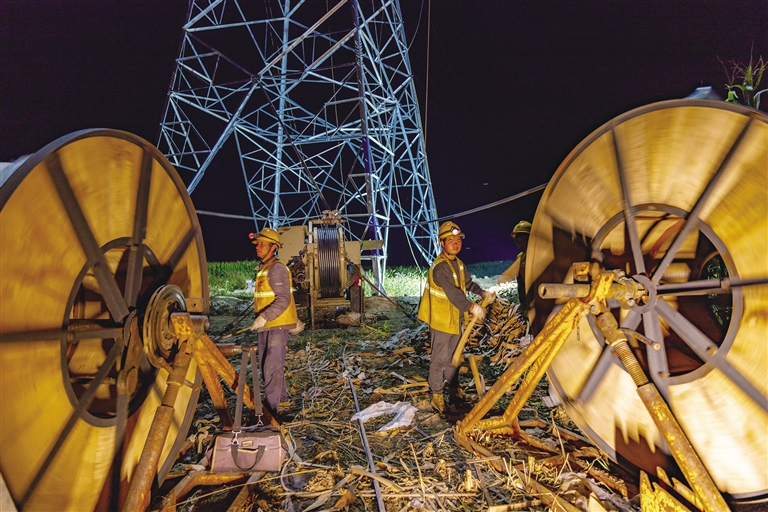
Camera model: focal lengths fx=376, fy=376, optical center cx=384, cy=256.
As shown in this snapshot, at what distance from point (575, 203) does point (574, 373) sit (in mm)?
1500

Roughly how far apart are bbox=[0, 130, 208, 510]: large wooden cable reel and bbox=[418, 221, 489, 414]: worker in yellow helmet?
2.58 metres

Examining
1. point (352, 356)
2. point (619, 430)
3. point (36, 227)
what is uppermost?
point (36, 227)

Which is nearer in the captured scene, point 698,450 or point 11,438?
point 11,438

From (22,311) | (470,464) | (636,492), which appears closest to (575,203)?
(636,492)

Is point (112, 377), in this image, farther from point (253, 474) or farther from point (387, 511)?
point (387, 511)

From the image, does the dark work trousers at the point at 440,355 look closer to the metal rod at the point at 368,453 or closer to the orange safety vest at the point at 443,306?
the orange safety vest at the point at 443,306

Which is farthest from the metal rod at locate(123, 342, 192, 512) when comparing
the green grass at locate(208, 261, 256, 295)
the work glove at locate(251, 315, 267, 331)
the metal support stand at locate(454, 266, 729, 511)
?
the green grass at locate(208, 261, 256, 295)

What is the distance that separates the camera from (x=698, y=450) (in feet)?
8.15

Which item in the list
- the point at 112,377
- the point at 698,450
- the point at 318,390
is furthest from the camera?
the point at 318,390

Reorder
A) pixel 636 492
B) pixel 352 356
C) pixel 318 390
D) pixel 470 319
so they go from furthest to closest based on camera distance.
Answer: pixel 352 356 < pixel 318 390 < pixel 470 319 < pixel 636 492

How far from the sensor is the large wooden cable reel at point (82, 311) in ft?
6.05

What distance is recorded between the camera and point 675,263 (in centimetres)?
346

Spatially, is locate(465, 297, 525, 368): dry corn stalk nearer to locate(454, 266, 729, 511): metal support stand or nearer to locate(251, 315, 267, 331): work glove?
locate(454, 266, 729, 511): metal support stand

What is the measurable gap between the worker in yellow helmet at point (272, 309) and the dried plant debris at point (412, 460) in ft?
1.66
